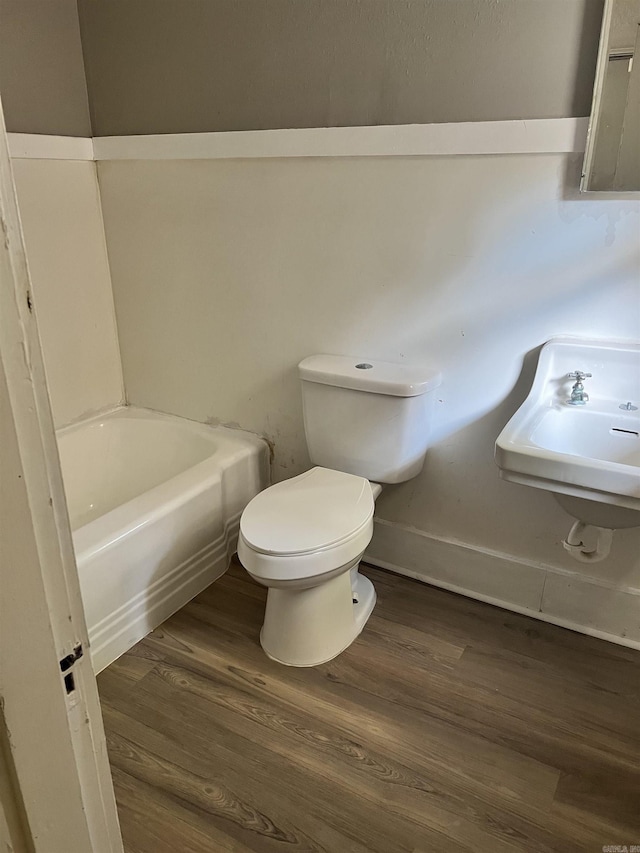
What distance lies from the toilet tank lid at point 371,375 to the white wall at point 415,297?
0.05m

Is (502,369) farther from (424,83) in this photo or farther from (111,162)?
(111,162)

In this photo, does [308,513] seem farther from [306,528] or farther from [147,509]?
[147,509]

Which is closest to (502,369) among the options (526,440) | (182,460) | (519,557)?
(526,440)

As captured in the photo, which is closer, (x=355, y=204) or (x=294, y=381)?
(x=355, y=204)

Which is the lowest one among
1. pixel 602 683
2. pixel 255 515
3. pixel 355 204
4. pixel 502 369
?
pixel 602 683

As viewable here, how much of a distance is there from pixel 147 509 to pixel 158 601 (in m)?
0.30

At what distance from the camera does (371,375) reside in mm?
1924

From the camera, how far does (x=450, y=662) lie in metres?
1.86

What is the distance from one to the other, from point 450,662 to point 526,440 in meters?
0.76

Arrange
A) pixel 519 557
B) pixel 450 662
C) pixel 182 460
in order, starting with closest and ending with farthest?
1. pixel 450 662
2. pixel 519 557
3. pixel 182 460

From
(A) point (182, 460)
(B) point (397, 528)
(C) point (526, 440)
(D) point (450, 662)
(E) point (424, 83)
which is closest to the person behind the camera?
(C) point (526, 440)

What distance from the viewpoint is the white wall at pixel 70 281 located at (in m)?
2.23

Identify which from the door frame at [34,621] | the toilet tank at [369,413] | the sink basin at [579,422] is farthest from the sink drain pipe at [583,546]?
the door frame at [34,621]

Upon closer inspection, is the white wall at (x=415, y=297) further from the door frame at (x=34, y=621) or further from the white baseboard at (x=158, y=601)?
the door frame at (x=34, y=621)
